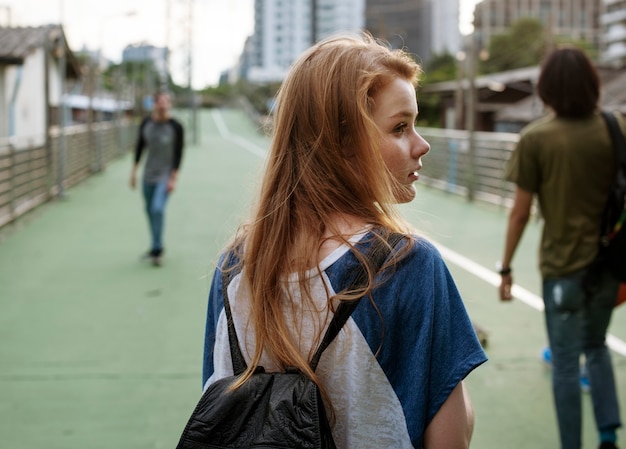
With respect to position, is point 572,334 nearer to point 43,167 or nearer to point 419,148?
point 419,148

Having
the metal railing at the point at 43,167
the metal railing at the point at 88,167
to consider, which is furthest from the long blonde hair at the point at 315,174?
the metal railing at the point at 43,167

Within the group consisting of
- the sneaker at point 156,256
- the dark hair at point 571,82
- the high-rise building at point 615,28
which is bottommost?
the sneaker at point 156,256

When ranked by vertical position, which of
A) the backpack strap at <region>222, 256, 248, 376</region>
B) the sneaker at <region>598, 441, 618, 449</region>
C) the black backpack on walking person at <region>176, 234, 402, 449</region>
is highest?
the backpack strap at <region>222, 256, 248, 376</region>

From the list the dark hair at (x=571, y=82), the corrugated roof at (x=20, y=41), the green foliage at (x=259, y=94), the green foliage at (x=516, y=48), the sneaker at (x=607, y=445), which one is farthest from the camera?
the green foliage at (x=516, y=48)

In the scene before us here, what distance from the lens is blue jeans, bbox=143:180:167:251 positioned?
31.4ft

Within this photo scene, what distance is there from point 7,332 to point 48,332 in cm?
29

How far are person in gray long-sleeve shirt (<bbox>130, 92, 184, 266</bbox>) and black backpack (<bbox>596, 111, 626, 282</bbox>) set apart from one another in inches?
252

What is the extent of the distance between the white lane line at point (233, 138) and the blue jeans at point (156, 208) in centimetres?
1989

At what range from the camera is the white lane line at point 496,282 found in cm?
632

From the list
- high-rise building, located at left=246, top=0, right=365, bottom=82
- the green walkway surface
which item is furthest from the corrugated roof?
high-rise building, located at left=246, top=0, right=365, bottom=82

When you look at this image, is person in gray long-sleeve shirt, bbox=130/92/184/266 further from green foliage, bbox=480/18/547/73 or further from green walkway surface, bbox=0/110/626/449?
green foliage, bbox=480/18/547/73

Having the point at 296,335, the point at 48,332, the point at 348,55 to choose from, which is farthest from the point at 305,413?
the point at 48,332

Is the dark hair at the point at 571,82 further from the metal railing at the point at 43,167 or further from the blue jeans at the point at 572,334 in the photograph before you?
the metal railing at the point at 43,167

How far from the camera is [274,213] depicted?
175cm
